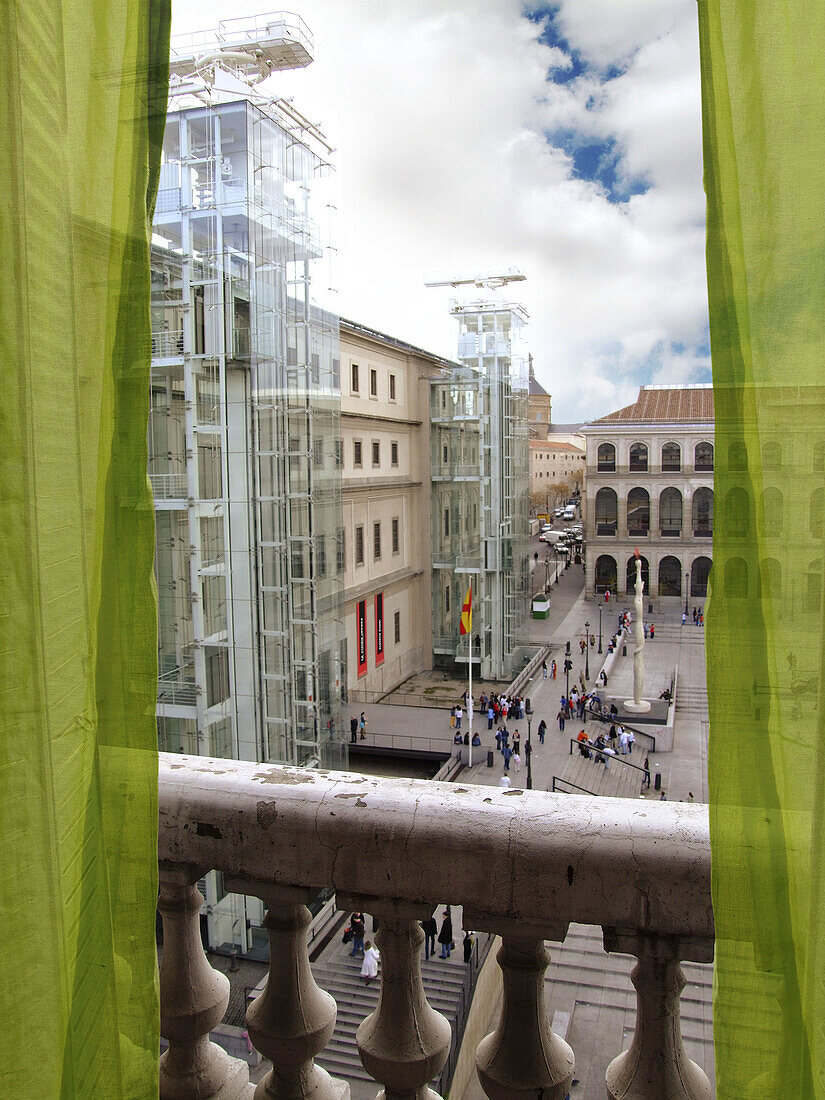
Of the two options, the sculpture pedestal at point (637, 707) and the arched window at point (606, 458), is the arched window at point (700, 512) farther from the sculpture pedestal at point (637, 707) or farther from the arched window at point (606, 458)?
the sculpture pedestal at point (637, 707)

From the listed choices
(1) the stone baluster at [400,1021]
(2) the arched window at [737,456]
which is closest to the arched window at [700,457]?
(1) the stone baluster at [400,1021]

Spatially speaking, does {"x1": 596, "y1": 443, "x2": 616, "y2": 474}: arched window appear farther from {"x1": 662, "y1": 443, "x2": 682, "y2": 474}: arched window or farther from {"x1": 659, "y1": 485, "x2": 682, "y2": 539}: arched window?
{"x1": 659, "y1": 485, "x2": 682, "y2": 539}: arched window

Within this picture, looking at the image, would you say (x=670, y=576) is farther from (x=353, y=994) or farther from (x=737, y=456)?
(x=737, y=456)

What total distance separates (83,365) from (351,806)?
1.03 m

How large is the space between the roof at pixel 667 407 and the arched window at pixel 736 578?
36.7 m

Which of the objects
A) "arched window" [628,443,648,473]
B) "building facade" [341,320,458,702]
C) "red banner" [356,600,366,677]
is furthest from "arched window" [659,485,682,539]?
"red banner" [356,600,366,677]

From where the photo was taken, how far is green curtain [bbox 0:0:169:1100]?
1.59 m

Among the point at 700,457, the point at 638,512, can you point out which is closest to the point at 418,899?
the point at 700,457

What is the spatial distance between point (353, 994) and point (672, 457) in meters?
32.2

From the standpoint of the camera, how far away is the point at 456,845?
1.77 m

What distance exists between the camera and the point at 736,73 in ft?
4.71

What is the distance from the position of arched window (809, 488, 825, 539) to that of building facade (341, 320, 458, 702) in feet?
77.2

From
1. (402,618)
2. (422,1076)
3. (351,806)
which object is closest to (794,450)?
(351,806)

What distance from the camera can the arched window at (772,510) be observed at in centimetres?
140
